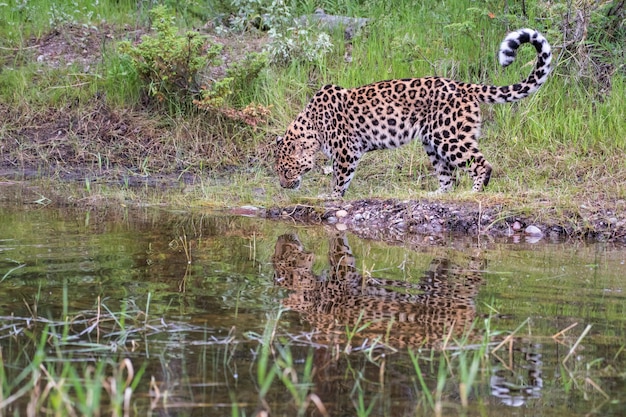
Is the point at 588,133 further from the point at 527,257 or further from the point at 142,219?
the point at 142,219

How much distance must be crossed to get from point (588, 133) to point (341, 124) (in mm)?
2555

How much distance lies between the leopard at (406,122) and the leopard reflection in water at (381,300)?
95.1 inches

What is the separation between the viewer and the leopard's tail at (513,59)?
→ 8578mm

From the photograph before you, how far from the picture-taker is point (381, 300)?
221 inches

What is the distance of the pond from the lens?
3895mm

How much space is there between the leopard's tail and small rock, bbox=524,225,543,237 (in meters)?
1.60

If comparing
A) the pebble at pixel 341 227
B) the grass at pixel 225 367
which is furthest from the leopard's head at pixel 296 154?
the grass at pixel 225 367

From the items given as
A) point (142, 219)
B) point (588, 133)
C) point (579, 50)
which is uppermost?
point (579, 50)

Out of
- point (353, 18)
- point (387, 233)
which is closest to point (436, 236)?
point (387, 233)

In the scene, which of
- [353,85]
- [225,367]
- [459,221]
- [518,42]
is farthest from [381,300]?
[353,85]

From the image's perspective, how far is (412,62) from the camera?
1113 centimetres

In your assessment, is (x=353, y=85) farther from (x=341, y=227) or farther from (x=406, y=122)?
(x=341, y=227)

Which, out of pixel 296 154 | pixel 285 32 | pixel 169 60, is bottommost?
pixel 296 154

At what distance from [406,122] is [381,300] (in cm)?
408
